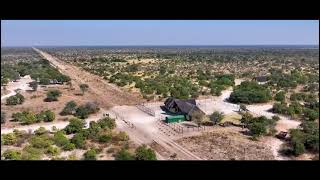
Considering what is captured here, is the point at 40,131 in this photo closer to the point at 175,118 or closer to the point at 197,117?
the point at 175,118

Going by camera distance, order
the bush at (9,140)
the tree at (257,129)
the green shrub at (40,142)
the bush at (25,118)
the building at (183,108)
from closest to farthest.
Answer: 1. the green shrub at (40,142)
2. the bush at (9,140)
3. the tree at (257,129)
4. the bush at (25,118)
5. the building at (183,108)

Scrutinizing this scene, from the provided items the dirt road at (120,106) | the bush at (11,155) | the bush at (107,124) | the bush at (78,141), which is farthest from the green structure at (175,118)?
the bush at (11,155)

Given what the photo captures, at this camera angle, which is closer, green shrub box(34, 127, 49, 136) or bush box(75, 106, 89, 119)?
green shrub box(34, 127, 49, 136)

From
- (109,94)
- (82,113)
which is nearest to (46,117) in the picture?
(82,113)

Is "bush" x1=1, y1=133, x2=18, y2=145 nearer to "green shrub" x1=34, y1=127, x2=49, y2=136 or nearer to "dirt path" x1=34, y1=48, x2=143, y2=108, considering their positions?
"green shrub" x1=34, y1=127, x2=49, y2=136

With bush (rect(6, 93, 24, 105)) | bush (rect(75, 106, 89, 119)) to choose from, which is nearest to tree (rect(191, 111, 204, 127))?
bush (rect(75, 106, 89, 119))

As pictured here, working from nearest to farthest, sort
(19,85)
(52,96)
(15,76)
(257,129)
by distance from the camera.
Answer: (257,129)
(52,96)
(19,85)
(15,76)

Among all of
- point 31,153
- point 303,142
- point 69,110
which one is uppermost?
point 303,142

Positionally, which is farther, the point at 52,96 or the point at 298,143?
the point at 52,96

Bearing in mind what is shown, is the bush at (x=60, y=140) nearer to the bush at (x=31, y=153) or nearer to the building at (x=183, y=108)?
the bush at (x=31, y=153)
